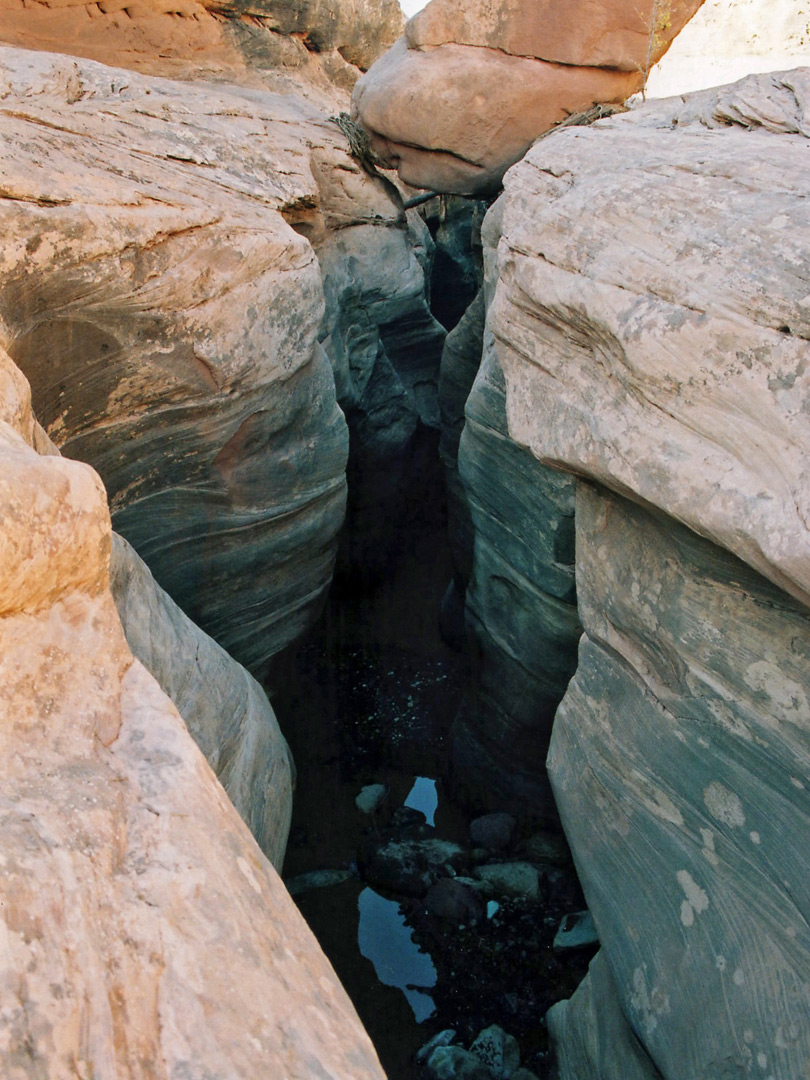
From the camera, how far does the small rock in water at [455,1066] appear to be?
4254 millimetres

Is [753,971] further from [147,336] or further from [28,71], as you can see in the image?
[28,71]

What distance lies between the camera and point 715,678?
294 cm

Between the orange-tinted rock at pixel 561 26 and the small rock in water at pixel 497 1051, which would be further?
the orange-tinted rock at pixel 561 26

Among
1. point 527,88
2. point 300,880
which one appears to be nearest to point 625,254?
point 527,88

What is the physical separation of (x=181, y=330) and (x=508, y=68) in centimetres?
296

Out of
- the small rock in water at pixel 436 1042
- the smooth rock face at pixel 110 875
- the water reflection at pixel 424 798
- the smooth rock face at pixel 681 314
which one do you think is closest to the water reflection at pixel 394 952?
the small rock in water at pixel 436 1042

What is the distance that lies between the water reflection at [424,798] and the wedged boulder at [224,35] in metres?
5.68

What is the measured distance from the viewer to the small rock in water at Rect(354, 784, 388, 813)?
19.9 feet

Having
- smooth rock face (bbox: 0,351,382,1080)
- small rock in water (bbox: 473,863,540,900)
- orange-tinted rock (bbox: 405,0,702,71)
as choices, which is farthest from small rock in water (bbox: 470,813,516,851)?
orange-tinted rock (bbox: 405,0,702,71)

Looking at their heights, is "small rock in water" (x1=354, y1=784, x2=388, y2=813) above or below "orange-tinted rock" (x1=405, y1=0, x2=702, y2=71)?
below

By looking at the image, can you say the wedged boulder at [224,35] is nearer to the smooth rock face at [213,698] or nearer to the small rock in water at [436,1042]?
the smooth rock face at [213,698]

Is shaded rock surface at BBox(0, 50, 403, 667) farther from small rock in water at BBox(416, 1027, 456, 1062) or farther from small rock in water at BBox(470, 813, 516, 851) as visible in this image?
small rock in water at BBox(416, 1027, 456, 1062)

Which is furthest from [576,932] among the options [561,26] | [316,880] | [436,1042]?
[561,26]

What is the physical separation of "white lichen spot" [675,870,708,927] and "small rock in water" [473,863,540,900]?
2.34 meters
